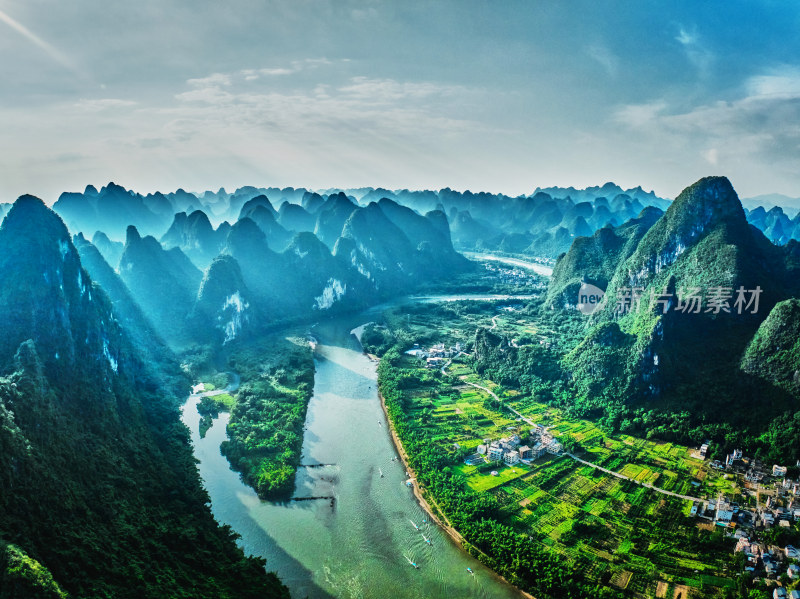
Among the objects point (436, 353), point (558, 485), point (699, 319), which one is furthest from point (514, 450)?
point (436, 353)

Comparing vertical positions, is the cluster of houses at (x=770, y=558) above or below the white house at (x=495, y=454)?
above

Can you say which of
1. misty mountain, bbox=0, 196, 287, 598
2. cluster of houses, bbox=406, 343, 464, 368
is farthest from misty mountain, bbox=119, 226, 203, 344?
cluster of houses, bbox=406, 343, 464, 368

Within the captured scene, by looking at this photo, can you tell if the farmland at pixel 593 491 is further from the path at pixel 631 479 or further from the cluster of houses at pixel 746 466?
the cluster of houses at pixel 746 466

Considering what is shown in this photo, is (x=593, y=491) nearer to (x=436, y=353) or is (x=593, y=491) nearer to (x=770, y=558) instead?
(x=770, y=558)

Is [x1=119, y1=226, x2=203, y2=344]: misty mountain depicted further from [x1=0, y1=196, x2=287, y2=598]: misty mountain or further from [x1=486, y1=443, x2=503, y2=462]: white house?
[x1=486, y1=443, x2=503, y2=462]: white house

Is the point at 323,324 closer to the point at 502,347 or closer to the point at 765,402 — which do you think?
the point at 502,347

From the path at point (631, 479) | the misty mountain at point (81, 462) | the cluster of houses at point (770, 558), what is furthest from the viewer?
the path at point (631, 479)

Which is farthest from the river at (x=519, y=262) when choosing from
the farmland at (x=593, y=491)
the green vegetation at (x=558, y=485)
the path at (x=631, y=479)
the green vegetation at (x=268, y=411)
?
the path at (x=631, y=479)
